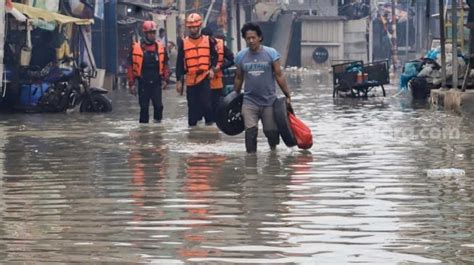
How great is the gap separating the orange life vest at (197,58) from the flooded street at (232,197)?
709 mm

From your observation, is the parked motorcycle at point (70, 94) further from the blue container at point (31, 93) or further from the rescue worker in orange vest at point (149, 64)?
the rescue worker in orange vest at point (149, 64)

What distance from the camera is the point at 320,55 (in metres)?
66.1

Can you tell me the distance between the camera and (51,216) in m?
9.57

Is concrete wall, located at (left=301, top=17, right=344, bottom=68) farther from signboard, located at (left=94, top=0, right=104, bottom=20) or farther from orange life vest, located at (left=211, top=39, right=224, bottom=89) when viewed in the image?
orange life vest, located at (left=211, top=39, right=224, bottom=89)

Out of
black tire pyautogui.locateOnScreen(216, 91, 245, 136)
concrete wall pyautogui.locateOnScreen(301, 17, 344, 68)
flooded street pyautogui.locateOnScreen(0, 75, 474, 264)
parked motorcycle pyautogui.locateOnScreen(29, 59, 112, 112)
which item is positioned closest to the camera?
flooded street pyautogui.locateOnScreen(0, 75, 474, 264)

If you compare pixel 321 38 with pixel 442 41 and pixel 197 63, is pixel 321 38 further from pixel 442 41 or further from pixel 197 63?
pixel 197 63

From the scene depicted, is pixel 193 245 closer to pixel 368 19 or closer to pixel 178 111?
pixel 178 111

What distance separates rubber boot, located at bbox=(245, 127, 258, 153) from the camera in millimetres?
14461

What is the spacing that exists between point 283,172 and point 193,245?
14.6 ft

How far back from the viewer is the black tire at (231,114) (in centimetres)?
1544

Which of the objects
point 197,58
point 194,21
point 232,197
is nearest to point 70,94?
point 197,58

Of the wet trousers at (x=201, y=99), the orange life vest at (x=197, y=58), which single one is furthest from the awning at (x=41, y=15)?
the orange life vest at (x=197, y=58)

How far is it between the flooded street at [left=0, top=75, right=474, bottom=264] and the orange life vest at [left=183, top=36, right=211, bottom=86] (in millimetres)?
709

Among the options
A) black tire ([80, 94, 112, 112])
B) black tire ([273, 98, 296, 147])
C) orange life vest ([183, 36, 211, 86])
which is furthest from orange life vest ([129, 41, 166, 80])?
black tire ([273, 98, 296, 147])
